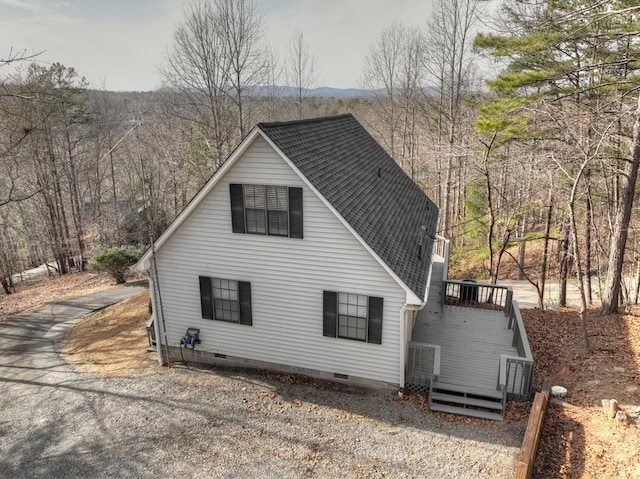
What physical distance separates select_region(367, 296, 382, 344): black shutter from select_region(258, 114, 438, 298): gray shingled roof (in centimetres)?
97

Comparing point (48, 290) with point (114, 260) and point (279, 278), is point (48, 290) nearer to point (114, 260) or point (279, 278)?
point (114, 260)

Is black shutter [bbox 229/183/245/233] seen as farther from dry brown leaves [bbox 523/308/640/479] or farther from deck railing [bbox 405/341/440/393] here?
dry brown leaves [bbox 523/308/640/479]

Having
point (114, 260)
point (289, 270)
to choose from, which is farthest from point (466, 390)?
point (114, 260)

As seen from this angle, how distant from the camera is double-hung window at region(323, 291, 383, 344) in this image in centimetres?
1055

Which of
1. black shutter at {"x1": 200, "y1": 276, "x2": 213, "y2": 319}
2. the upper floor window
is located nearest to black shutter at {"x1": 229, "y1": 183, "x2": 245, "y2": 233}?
the upper floor window

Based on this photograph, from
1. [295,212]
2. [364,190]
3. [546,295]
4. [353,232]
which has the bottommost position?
[546,295]

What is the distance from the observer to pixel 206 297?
1203cm

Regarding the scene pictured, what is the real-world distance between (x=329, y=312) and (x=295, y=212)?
2.84 meters

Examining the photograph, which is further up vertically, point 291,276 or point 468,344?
point 291,276

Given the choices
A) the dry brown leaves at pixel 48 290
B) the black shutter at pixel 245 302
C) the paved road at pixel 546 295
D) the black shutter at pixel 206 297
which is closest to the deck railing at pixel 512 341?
the paved road at pixel 546 295

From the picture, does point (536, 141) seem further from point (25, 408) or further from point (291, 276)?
point (25, 408)

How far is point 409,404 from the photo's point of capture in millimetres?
10477

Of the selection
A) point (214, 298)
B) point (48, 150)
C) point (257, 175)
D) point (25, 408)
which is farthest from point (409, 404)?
point (48, 150)

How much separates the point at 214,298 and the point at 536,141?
50.2ft
